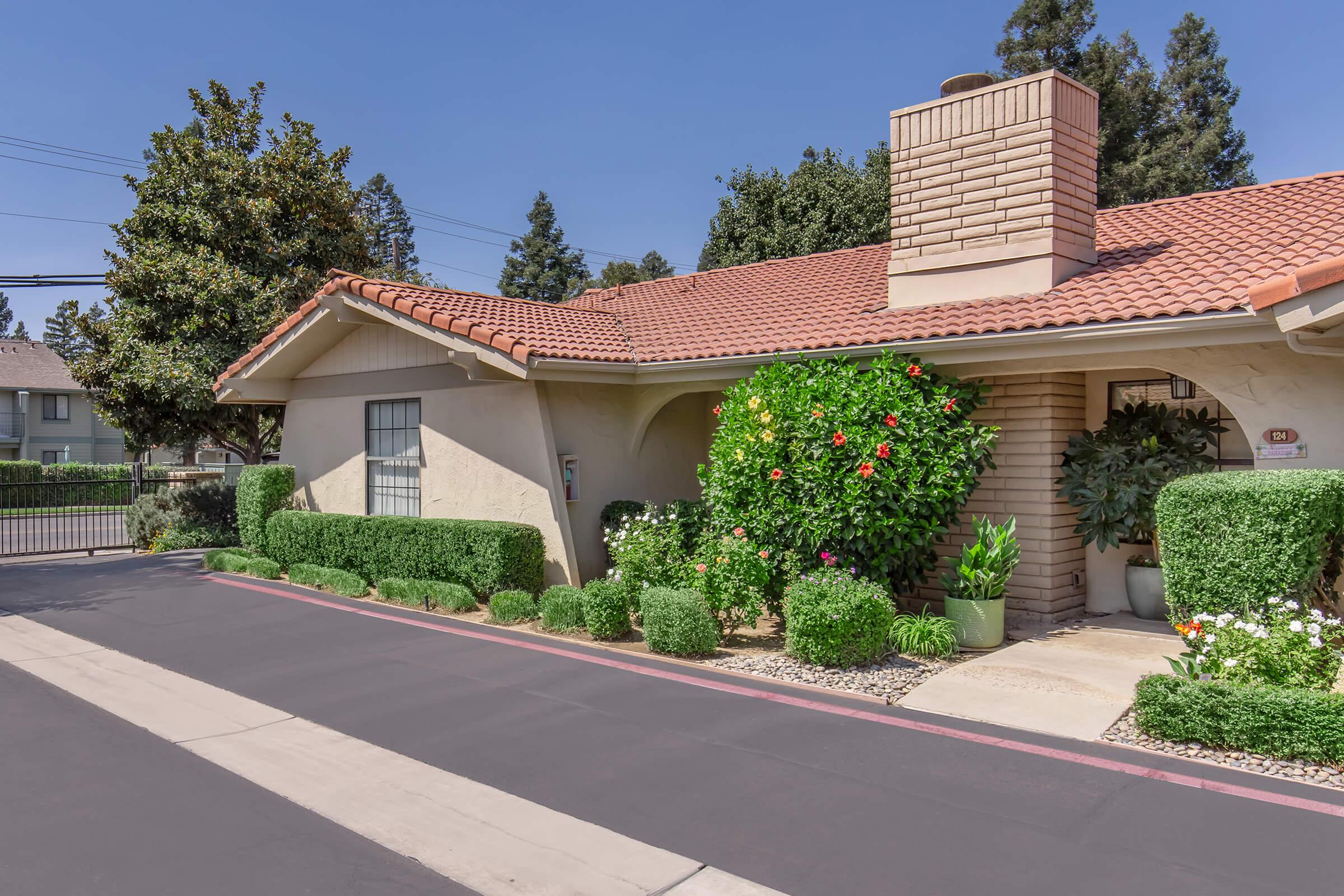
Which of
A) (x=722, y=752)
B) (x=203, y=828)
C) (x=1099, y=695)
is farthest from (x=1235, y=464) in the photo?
(x=203, y=828)

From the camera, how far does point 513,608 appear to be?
10.4m

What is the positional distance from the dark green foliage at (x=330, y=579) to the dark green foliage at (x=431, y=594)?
0.37 m

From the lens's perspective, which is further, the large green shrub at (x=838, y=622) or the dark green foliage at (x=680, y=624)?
the dark green foliage at (x=680, y=624)

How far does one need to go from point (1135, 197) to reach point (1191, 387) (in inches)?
1112

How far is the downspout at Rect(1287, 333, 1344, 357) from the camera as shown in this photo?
729 centimetres

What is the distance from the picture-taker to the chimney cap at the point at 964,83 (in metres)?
11.1

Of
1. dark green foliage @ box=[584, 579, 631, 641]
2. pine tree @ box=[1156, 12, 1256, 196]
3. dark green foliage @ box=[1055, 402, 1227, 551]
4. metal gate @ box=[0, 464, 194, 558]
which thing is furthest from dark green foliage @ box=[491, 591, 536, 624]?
pine tree @ box=[1156, 12, 1256, 196]

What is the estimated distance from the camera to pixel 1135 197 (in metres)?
33.8

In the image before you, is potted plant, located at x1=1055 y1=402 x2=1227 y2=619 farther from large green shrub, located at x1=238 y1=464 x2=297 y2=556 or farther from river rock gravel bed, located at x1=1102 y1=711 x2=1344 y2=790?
large green shrub, located at x1=238 y1=464 x2=297 y2=556

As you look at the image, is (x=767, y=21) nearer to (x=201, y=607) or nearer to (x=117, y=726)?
(x=201, y=607)

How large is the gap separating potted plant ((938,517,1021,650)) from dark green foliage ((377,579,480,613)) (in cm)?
581

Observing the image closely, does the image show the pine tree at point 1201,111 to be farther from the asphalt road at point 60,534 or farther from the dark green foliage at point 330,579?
the asphalt road at point 60,534

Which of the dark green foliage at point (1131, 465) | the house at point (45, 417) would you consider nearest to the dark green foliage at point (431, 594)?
the dark green foliage at point (1131, 465)

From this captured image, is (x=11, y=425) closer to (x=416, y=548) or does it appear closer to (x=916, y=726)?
(x=416, y=548)
